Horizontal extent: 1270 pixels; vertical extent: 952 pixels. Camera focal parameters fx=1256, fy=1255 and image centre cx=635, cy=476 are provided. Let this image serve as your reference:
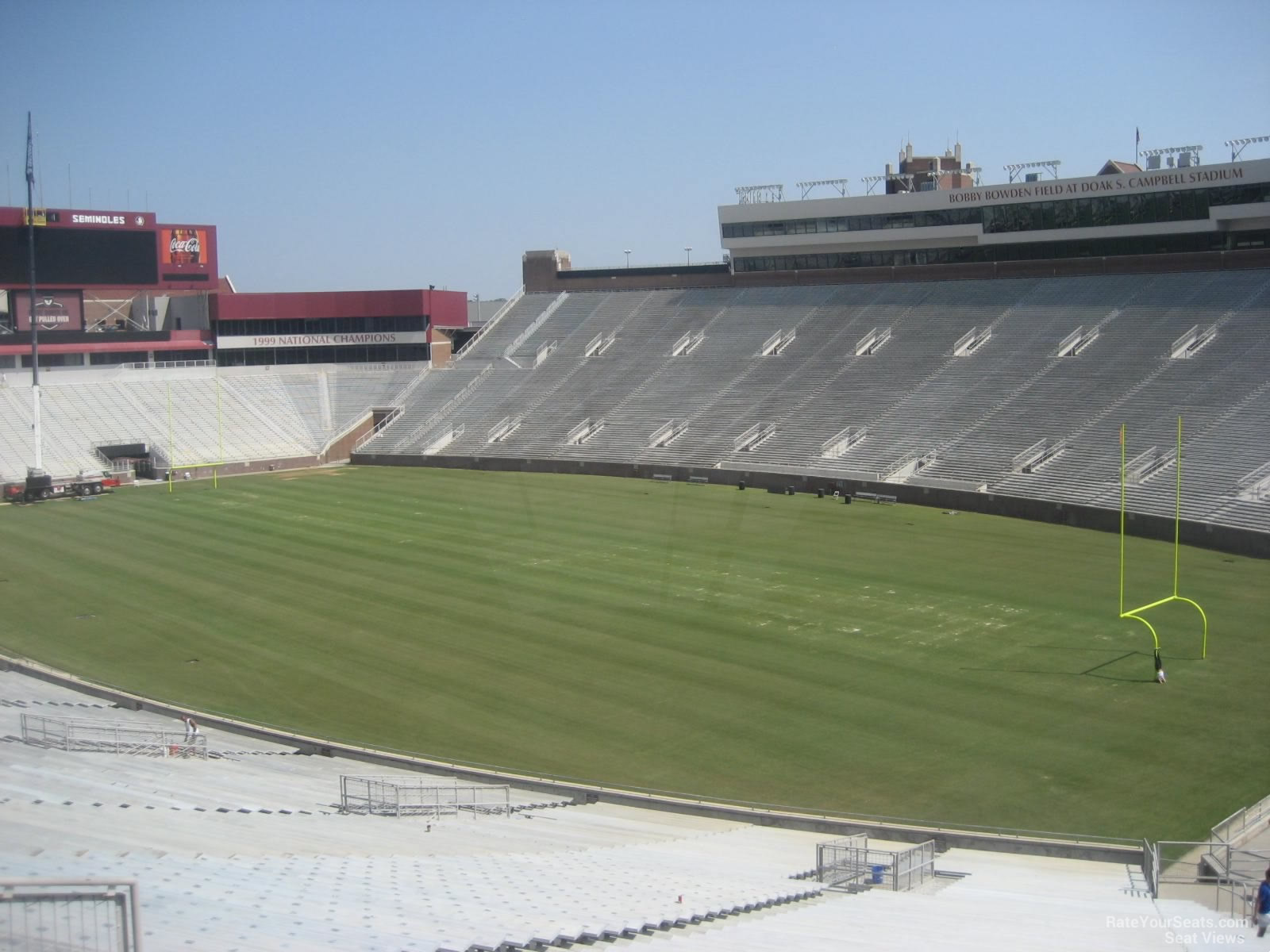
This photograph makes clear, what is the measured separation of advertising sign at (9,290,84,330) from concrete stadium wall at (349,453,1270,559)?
1556 centimetres

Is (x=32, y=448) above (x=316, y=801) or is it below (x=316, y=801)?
above

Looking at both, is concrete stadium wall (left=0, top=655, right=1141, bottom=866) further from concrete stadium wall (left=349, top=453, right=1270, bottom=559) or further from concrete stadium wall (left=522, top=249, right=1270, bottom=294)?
concrete stadium wall (left=522, top=249, right=1270, bottom=294)

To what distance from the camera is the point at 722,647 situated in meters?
27.0

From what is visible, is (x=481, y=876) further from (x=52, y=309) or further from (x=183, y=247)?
(x=183, y=247)

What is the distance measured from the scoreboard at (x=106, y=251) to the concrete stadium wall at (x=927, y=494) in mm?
13166

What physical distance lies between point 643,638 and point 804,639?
11.6 ft

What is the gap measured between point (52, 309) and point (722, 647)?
49.1 metres

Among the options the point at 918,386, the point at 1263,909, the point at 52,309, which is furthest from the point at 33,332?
the point at 1263,909

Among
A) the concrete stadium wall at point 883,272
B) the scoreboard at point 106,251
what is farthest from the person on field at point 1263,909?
the scoreboard at point 106,251

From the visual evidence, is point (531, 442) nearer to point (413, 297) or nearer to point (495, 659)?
point (413, 297)

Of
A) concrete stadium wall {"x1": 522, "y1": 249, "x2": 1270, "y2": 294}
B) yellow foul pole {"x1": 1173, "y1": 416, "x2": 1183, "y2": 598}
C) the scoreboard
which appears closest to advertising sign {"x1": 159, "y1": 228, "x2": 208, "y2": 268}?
the scoreboard

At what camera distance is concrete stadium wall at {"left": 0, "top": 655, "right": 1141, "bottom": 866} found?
1639cm

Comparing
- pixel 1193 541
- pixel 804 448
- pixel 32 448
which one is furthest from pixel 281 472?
pixel 1193 541

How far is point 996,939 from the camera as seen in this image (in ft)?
37.1
